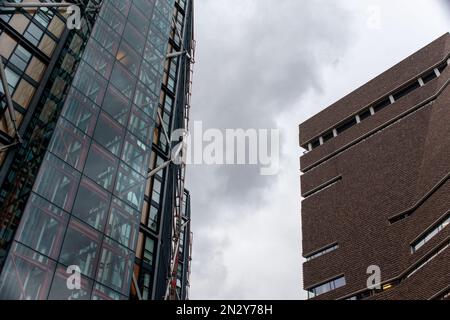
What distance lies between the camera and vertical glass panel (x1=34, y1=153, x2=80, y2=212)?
23656 millimetres

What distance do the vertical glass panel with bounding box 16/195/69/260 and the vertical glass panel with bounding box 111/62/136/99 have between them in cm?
1238

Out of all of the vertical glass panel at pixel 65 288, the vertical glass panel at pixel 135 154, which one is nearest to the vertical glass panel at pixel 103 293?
the vertical glass panel at pixel 65 288

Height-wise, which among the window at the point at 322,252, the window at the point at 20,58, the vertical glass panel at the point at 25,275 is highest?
the window at the point at 322,252

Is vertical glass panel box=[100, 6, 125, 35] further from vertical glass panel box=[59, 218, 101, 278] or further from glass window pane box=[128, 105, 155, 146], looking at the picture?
vertical glass panel box=[59, 218, 101, 278]

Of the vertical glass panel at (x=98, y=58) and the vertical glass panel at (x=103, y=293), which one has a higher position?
the vertical glass panel at (x=98, y=58)

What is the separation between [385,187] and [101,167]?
133ft

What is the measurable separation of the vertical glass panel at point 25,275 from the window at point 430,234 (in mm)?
36507

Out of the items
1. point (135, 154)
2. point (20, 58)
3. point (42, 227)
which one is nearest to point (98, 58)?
point (20, 58)

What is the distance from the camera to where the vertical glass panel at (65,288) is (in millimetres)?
21500

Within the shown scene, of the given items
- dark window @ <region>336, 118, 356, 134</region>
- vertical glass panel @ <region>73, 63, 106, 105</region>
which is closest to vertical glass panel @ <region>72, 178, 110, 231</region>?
vertical glass panel @ <region>73, 63, 106, 105</region>

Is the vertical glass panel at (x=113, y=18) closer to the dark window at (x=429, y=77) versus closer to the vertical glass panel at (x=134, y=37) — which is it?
the vertical glass panel at (x=134, y=37)

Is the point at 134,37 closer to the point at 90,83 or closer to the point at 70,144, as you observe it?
the point at 90,83

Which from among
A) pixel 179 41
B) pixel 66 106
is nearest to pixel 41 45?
pixel 66 106

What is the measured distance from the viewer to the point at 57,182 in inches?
967
